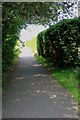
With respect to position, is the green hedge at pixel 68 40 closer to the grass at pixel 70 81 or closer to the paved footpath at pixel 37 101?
the grass at pixel 70 81

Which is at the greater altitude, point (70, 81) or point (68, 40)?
point (68, 40)

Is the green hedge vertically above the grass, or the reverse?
the green hedge

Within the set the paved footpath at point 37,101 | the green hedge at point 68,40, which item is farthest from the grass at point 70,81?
the green hedge at point 68,40

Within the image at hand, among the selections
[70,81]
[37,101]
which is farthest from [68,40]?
[37,101]

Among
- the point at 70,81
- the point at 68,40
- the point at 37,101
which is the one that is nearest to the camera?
the point at 37,101

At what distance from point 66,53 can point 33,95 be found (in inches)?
255

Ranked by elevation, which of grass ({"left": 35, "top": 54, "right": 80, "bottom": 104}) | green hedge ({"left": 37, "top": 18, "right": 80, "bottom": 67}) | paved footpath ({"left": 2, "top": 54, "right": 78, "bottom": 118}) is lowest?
paved footpath ({"left": 2, "top": 54, "right": 78, "bottom": 118})

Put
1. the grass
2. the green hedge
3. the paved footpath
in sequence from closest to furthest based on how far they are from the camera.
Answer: the paved footpath
the grass
the green hedge

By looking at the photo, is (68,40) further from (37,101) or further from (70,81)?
(37,101)

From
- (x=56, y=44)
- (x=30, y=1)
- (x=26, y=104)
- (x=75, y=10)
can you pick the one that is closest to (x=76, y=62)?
(x=56, y=44)

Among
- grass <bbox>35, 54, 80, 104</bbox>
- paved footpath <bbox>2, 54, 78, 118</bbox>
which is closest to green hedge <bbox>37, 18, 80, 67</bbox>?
grass <bbox>35, 54, 80, 104</bbox>

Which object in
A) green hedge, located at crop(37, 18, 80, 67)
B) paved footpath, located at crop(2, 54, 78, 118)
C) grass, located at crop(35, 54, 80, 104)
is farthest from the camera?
green hedge, located at crop(37, 18, 80, 67)

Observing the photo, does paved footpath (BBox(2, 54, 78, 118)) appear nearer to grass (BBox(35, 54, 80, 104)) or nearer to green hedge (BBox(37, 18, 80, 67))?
grass (BBox(35, 54, 80, 104))

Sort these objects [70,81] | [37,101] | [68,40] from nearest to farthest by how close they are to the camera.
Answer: [37,101] → [70,81] → [68,40]
